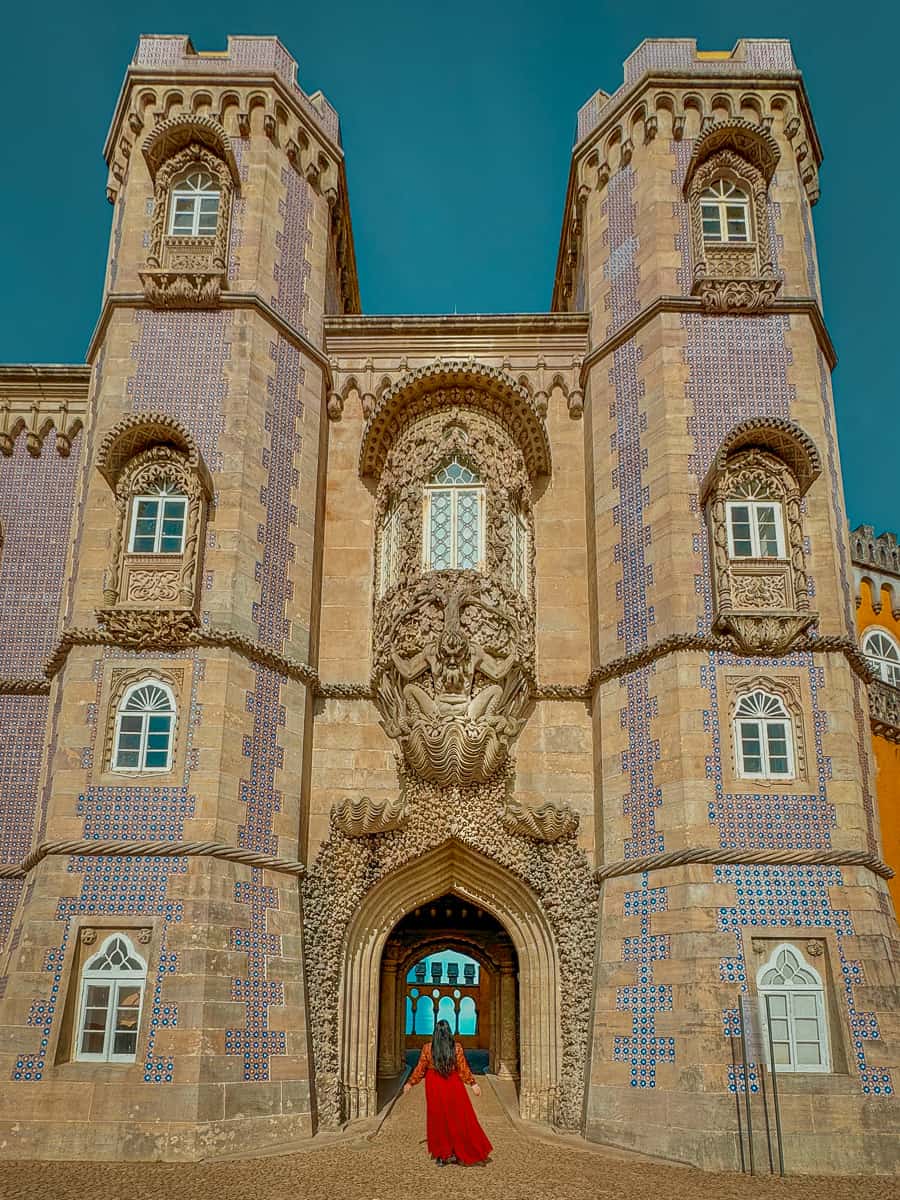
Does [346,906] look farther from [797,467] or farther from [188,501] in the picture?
[797,467]

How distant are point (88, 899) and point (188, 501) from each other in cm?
572

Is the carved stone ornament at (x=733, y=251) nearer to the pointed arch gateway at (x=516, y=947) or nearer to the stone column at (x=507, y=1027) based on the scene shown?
the pointed arch gateway at (x=516, y=947)

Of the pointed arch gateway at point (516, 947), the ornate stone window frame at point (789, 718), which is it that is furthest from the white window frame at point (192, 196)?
the ornate stone window frame at point (789, 718)

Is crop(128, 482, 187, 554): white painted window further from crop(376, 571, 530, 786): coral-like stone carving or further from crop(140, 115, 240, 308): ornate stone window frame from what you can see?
crop(376, 571, 530, 786): coral-like stone carving

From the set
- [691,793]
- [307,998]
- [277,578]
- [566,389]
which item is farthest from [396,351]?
[307,998]

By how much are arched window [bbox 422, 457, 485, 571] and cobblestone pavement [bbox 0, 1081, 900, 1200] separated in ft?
27.2

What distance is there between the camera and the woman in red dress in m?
12.4

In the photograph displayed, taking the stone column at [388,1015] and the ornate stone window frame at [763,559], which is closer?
the ornate stone window frame at [763,559]

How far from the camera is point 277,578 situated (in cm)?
1652

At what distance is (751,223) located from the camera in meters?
17.9

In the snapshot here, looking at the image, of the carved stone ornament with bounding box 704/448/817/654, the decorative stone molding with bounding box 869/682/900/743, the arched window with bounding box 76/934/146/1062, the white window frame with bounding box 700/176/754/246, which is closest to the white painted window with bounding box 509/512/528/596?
the carved stone ornament with bounding box 704/448/817/654

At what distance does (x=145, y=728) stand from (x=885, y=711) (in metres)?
17.4

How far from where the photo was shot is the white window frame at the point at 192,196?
59.5ft

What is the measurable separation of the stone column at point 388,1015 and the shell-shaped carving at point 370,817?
7185 millimetres
